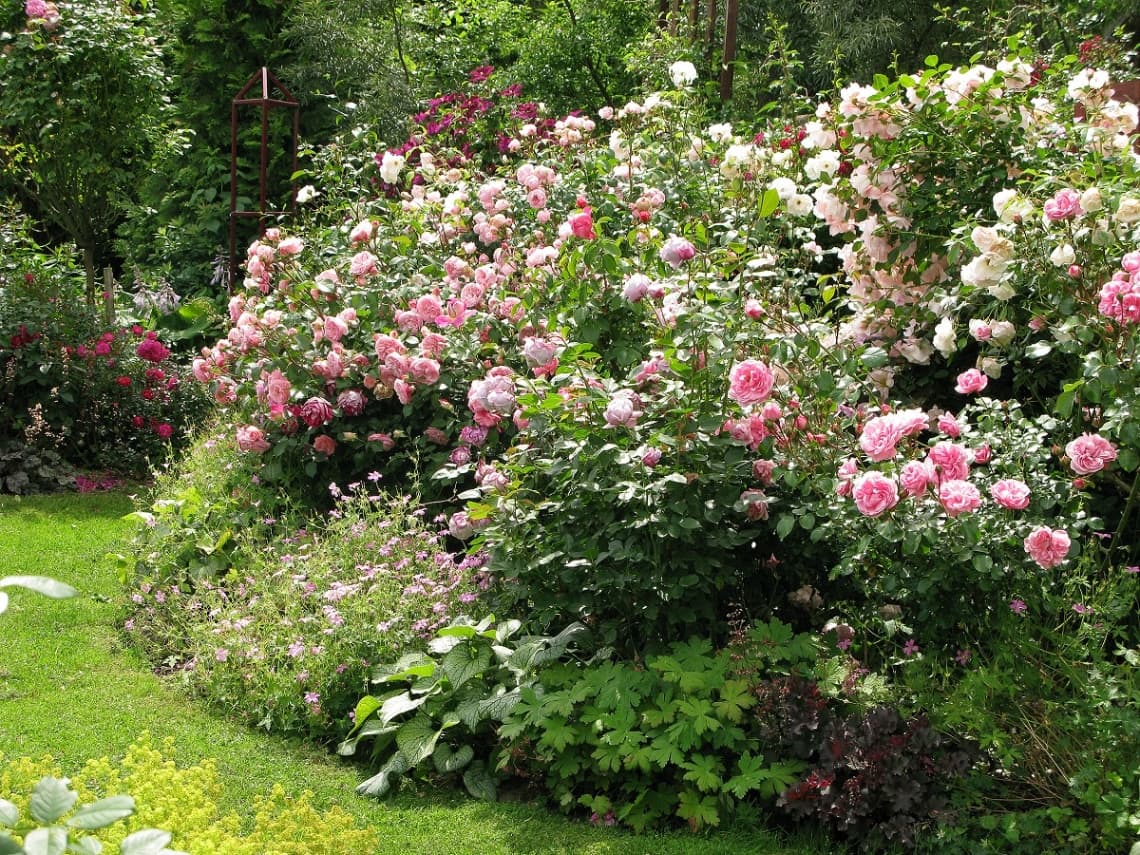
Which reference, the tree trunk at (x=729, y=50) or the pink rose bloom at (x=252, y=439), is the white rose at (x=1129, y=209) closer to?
the pink rose bloom at (x=252, y=439)

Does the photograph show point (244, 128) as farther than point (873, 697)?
Yes

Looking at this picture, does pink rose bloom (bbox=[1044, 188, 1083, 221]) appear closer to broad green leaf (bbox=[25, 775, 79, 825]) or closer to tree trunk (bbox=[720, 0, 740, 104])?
broad green leaf (bbox=[25, 775, 79, 825])

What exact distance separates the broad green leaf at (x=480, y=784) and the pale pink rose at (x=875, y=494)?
1.36 metres

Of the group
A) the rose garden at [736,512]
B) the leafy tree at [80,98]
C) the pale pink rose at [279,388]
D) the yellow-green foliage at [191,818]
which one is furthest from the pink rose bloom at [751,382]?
the leafy tree at [80,98]

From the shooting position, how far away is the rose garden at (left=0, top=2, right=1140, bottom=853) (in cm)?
311

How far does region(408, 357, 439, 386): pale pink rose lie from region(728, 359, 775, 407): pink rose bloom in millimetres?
1853

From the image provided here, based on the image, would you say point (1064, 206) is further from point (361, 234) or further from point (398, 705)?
point (361, 234)

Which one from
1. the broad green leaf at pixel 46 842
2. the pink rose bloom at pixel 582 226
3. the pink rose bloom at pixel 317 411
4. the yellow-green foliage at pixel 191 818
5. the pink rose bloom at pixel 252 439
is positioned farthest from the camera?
the pink rose bloom at pixel 252 439

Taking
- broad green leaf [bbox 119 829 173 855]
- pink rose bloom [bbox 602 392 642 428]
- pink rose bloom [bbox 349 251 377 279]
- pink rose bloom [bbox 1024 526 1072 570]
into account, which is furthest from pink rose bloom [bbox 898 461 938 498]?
pink rose bloom [bbox 349 251 377 279]

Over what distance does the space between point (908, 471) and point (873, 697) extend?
650mm

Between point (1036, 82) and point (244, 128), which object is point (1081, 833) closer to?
point (1036, 82)

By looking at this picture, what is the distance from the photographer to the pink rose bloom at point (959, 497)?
9.82 ft

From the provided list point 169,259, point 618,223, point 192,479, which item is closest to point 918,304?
point 618,223

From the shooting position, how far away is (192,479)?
602cm
